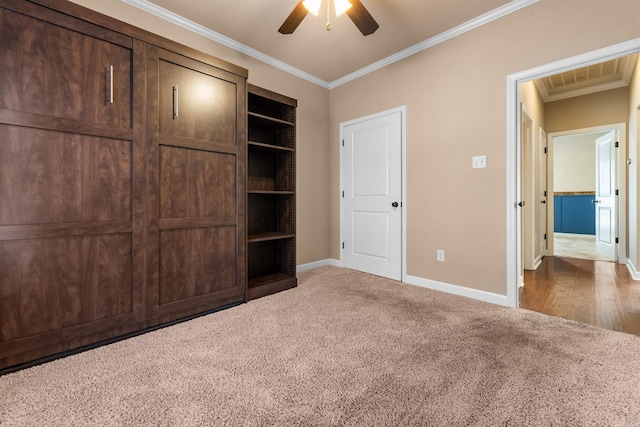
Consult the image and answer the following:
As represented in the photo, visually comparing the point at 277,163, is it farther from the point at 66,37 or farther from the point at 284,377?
the point at 284,377

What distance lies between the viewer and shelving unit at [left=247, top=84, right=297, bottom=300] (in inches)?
120

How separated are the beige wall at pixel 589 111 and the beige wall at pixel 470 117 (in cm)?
304

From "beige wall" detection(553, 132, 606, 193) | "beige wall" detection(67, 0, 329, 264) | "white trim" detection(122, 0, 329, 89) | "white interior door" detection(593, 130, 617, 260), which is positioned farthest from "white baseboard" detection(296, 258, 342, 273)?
"beige wall" detection(553, 132, 606, 193)

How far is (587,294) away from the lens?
112 inches

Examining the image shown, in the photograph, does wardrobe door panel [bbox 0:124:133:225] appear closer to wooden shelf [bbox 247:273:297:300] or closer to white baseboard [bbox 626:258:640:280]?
wooden shelf [bbox 247:273:297:300]

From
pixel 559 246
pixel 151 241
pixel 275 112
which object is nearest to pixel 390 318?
pixel 151 241

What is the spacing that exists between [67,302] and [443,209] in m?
3.09

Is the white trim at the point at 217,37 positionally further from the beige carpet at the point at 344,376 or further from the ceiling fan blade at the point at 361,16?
the beige carpet at the point at 344,376

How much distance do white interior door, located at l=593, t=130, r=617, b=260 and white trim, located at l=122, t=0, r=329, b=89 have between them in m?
4.57

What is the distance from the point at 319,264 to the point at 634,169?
4.05 metres

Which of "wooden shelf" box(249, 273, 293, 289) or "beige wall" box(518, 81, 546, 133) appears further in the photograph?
"beige wall" box(518, 81, 546, 133)

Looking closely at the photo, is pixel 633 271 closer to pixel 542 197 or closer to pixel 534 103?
pixel 542 197

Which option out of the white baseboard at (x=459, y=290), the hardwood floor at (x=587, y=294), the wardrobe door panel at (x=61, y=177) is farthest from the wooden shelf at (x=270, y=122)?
the hardwood floor at (x=587, y=294)

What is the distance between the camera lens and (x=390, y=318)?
227cm
